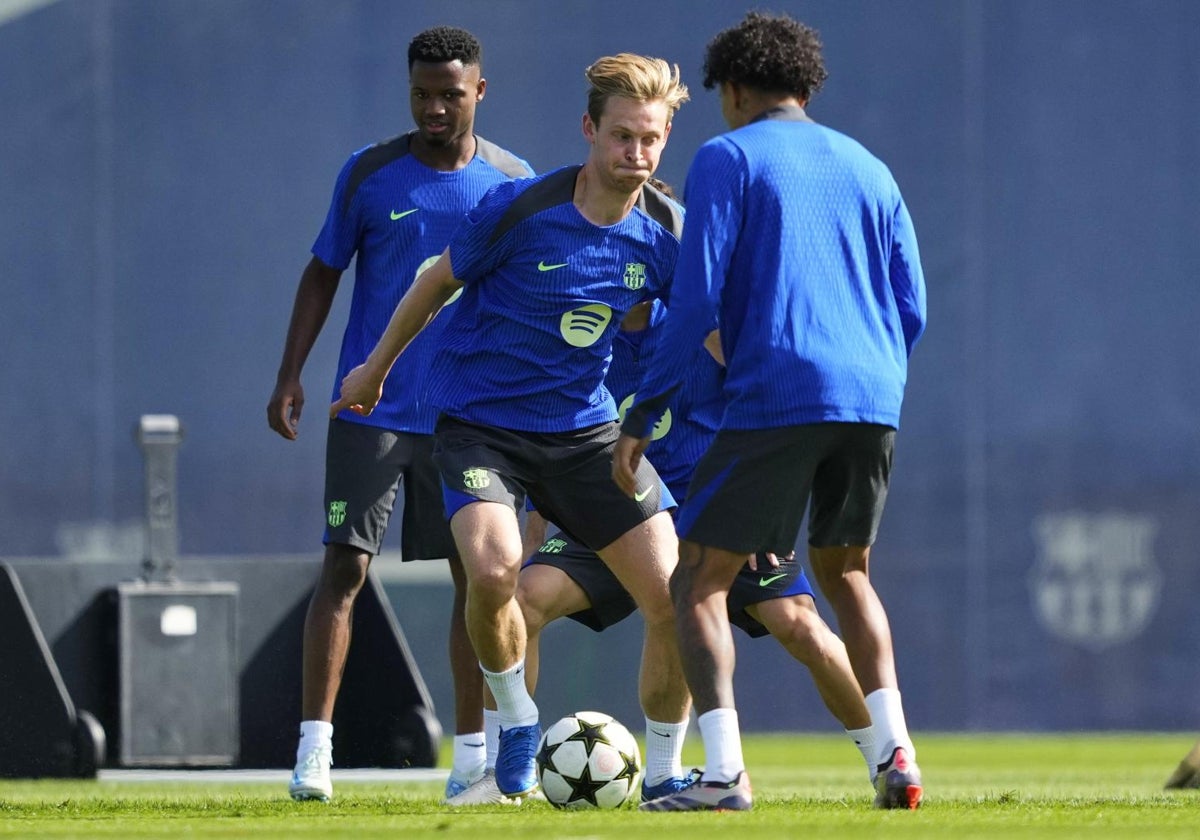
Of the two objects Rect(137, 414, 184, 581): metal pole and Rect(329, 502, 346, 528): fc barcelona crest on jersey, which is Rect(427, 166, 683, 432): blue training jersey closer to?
Rect(329, 502, 346, 528): fc barcelona crest on jersey

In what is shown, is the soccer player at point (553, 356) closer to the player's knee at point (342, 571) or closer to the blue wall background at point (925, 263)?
the player's knee at point (342, 571)

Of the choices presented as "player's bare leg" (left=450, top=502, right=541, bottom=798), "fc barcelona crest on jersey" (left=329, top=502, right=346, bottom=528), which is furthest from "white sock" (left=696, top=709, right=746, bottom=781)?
"fc barcelona crest on jersey" (left=329, top=502, right=346, bottom=528)

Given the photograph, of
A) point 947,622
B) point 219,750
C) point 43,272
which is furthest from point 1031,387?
point 219,750

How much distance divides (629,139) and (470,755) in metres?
2.00

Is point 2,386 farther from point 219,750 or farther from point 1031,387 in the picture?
point 1031,387

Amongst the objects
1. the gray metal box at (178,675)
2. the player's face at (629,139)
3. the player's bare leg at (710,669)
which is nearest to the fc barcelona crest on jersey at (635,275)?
the player's face at (629,139)

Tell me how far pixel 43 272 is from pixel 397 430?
684 cm

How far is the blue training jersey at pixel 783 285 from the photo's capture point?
5.05m

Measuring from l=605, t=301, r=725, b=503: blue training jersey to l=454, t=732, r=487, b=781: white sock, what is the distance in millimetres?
972

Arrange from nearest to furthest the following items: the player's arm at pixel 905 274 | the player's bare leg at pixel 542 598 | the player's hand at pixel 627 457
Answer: the player's hand at pixel 627 457
the player's arm at pixel 905 274
the player's bare leg at pixel 542 598

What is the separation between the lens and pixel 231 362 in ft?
42.8

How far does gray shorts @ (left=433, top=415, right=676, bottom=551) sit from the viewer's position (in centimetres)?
579

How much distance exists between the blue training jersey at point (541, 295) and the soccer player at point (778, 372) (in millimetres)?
633

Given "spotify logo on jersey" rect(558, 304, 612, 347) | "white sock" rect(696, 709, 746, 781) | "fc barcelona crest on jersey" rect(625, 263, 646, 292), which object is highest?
"fc barcelona crest on jersey" rect(625, 263, 646, 292)
